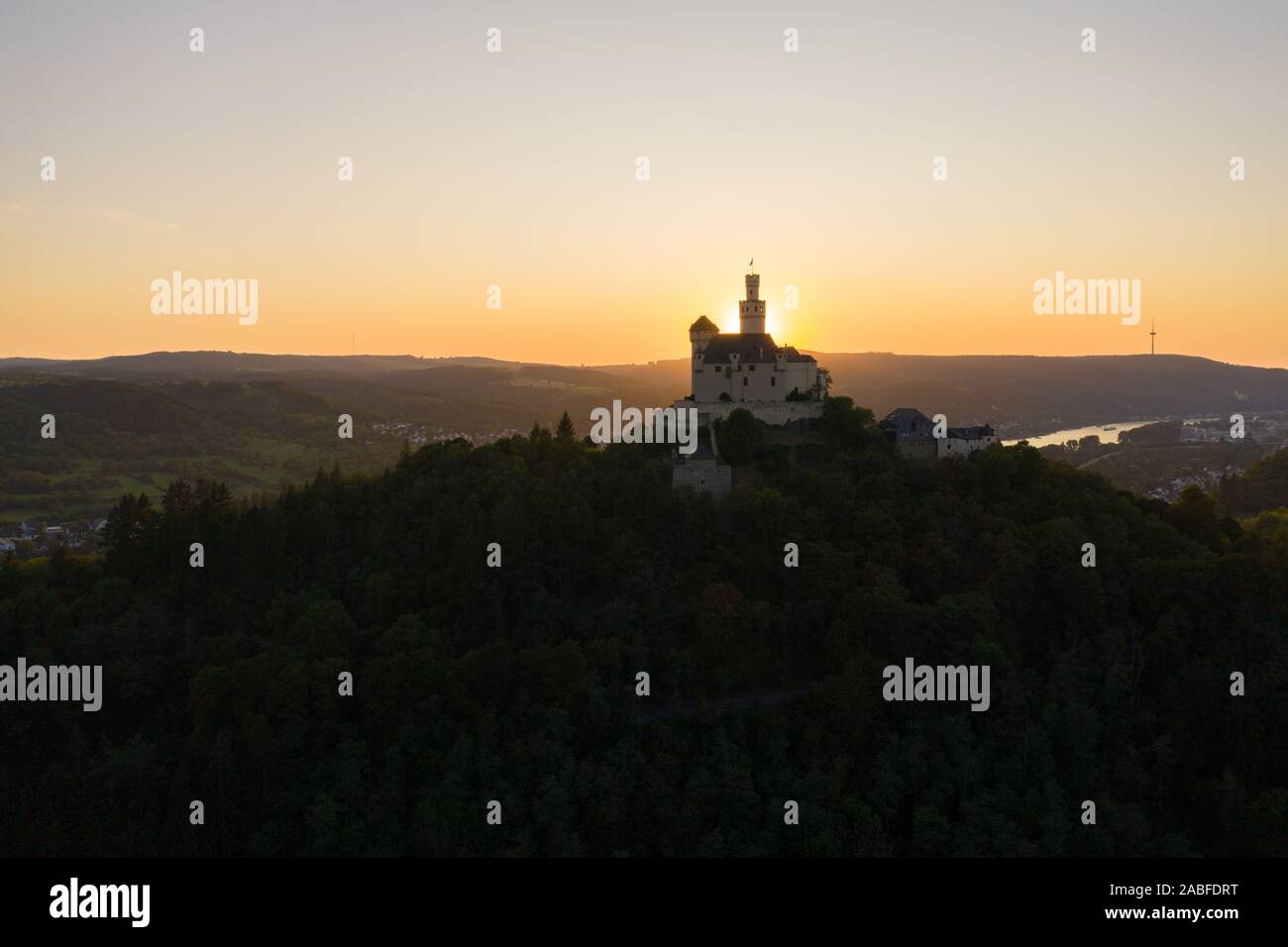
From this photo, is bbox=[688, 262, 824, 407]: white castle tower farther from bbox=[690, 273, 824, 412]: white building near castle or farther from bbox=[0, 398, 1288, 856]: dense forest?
bbox=[0, 398, 1288, 856]: dense forest

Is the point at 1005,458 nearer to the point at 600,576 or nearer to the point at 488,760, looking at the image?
the point at 600,576

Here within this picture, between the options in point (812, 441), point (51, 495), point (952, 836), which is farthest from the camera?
point (51, 495)

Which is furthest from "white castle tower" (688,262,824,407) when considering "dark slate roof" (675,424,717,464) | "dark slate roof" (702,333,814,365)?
"dark slate roof" (675,424,717,464)

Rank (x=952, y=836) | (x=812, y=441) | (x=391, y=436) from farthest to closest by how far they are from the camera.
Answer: (x=391, y=436) → (x=812, y=441) → (x=952, y=836)

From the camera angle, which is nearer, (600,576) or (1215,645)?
(1215,645)

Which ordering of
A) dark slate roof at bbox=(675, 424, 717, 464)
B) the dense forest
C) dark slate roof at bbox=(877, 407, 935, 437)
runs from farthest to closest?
1. dark slate roof at bbox=(877, 407, 935, 437)
2. dark slate roof at bbox=(675, 424, 717, 464)
3. the dense forest

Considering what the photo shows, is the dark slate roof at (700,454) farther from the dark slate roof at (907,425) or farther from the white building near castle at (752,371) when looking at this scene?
the dark slate roof at (907,425)

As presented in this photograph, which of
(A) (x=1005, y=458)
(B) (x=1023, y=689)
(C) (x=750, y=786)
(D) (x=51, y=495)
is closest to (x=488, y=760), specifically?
(C) (x=750, y=786)

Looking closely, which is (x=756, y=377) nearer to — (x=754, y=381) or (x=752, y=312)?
(x=754, y=381)

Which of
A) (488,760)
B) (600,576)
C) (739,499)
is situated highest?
(739,499)
